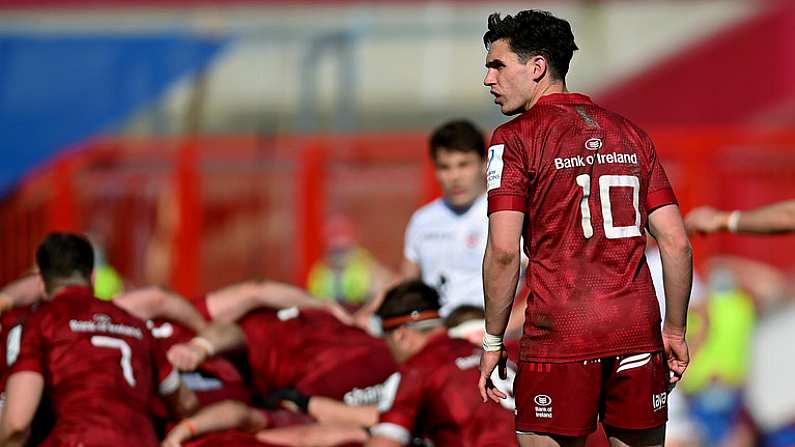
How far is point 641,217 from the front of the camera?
4.82m

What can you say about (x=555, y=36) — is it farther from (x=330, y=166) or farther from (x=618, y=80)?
(x=618, y=80)

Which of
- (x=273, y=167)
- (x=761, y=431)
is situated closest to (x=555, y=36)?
(x=761, y=431)

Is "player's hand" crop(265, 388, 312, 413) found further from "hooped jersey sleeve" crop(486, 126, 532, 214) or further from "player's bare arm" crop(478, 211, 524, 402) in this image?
"hooped jersey sleeve" crop(486, 126, 532, 214)

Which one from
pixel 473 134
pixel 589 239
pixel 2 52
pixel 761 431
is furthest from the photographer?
pixel 2 52

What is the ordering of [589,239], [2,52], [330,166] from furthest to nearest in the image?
[2,52] → [330,166] → [589,239]

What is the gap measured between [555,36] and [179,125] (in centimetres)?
1016

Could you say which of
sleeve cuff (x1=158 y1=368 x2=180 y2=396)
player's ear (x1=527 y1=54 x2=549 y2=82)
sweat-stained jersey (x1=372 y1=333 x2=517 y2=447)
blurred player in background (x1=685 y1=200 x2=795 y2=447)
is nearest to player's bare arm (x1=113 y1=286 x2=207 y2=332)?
sleeve cuff (x1=158 y1=368 x2=180 y2=396)

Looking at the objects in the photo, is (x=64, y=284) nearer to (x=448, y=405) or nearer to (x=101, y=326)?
(x=101, y=326)

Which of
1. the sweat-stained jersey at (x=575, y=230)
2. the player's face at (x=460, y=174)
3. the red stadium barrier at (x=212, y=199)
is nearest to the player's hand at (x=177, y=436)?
the player's face at (x=460, y=174)

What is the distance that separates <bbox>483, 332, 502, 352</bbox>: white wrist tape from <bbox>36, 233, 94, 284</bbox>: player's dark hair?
93.9 inches

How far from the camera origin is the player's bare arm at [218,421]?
6.55 meters

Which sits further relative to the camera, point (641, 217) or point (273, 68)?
point (273, 68)

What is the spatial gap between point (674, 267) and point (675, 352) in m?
0.34

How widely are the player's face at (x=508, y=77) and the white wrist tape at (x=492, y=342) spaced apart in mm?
813
